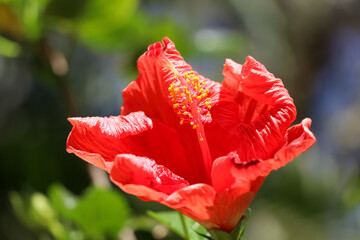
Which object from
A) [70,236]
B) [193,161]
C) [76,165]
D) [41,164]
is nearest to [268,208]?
[76,165]

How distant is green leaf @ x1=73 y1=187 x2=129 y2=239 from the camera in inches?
56.5

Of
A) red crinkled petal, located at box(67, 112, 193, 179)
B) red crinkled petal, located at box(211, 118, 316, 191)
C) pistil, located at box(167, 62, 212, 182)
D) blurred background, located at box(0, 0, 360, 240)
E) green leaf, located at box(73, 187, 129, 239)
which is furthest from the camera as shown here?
blurred background, located at box(0, 0, 360, 240)

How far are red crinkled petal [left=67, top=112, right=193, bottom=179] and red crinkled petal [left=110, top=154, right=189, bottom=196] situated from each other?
0.16 ft

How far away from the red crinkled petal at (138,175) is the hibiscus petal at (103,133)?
0.06 meters

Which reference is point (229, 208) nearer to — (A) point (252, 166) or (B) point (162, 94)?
(A) point (252, 166)

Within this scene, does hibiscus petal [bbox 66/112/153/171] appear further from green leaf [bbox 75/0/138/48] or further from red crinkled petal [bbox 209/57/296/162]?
green leaf [bbox 75/0/138/48]

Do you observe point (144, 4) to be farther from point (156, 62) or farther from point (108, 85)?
point (156, 62)

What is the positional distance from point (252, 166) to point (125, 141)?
0.31 m

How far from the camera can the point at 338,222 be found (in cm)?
363

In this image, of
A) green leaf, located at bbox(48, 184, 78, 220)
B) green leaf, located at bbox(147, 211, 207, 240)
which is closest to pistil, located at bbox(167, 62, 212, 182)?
green leaf, located at bbox(147, 211, 207, 240)

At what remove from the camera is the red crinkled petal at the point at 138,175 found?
878mm

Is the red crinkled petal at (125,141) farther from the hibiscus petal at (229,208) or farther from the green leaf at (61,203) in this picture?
the green leaf at (61,203)

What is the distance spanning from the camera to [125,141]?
1.07 metres

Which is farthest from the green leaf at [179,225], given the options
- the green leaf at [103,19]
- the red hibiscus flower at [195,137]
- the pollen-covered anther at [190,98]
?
the green leaf at [103,19]
